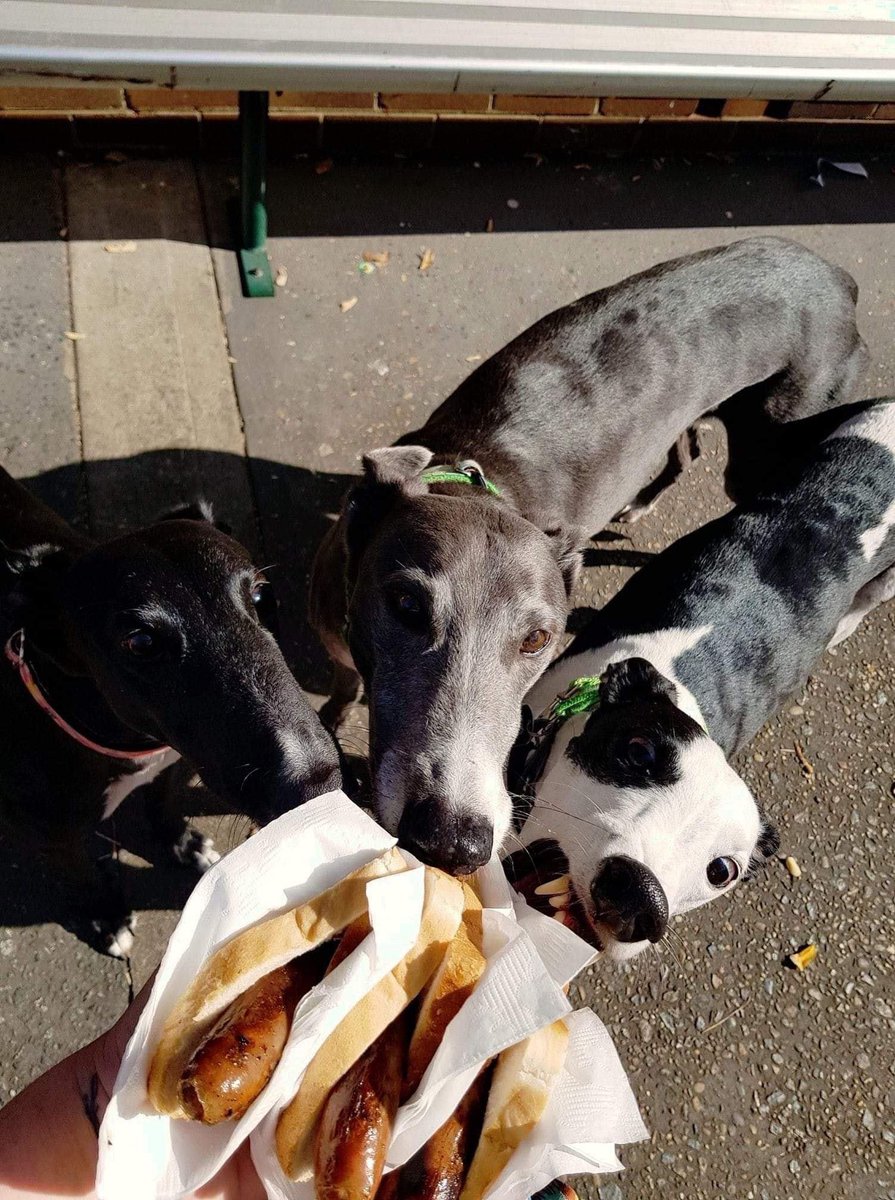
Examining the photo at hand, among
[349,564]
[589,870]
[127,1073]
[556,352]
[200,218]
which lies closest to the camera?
[127,1073]

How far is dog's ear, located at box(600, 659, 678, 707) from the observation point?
2.75m

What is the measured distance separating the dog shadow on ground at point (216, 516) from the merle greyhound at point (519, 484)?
15.2 inches

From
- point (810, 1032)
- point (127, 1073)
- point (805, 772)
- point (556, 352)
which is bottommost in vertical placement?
point (810, 1032)

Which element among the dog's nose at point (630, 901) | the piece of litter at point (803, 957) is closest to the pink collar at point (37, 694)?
the dog's nose at point (630, 901)

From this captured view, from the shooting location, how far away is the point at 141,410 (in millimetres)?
4246

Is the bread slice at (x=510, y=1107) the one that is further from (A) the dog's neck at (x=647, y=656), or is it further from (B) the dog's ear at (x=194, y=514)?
(B) the dog's ear at (x=194, y=514)

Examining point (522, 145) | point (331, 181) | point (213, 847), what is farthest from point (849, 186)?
point (213, 847)

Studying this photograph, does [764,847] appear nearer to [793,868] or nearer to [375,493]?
[793,868]

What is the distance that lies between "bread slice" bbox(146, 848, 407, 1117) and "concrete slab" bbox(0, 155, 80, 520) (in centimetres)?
274

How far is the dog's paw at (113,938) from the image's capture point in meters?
3.11

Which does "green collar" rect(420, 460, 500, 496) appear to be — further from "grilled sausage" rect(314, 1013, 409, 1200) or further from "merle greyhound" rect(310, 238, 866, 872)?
"grilled sausage" rect(314, 1013, 409, 1200)

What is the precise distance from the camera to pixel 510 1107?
5.64 ft

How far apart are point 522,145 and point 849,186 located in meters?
2.38

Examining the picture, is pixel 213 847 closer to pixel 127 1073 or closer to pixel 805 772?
pixel 127 1073
